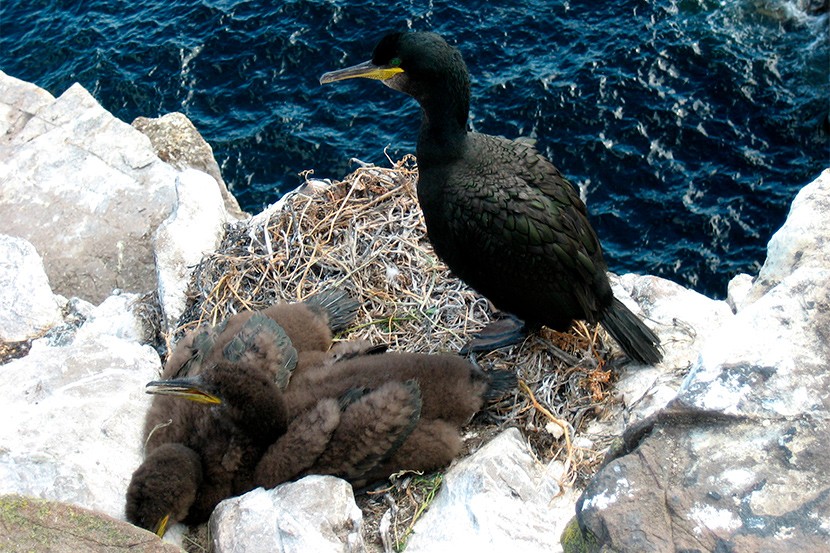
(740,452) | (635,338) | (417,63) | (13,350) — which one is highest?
(417,63)

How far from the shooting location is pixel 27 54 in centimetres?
1402

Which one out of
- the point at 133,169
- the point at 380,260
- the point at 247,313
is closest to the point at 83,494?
the point at 247,313

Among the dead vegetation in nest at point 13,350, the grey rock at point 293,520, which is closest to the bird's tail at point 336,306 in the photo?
the grey rock at point 293,520

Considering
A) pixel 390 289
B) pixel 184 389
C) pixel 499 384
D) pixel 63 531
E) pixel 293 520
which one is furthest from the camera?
pixel 390 289

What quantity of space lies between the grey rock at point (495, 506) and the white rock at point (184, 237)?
2.77 metres

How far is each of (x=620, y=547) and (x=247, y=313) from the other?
11.5 feet

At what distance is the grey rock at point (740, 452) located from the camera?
2873mm

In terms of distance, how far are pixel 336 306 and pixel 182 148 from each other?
4748 millimetres

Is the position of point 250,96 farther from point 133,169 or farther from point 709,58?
point 709,58

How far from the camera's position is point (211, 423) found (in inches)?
199

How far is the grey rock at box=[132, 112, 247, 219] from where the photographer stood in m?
10.0

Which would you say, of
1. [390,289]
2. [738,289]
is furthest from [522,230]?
[738,289]

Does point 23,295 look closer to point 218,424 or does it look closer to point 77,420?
point 77,420

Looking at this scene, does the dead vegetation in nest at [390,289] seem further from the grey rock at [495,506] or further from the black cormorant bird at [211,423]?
the black cormorant bird at [211,423]
